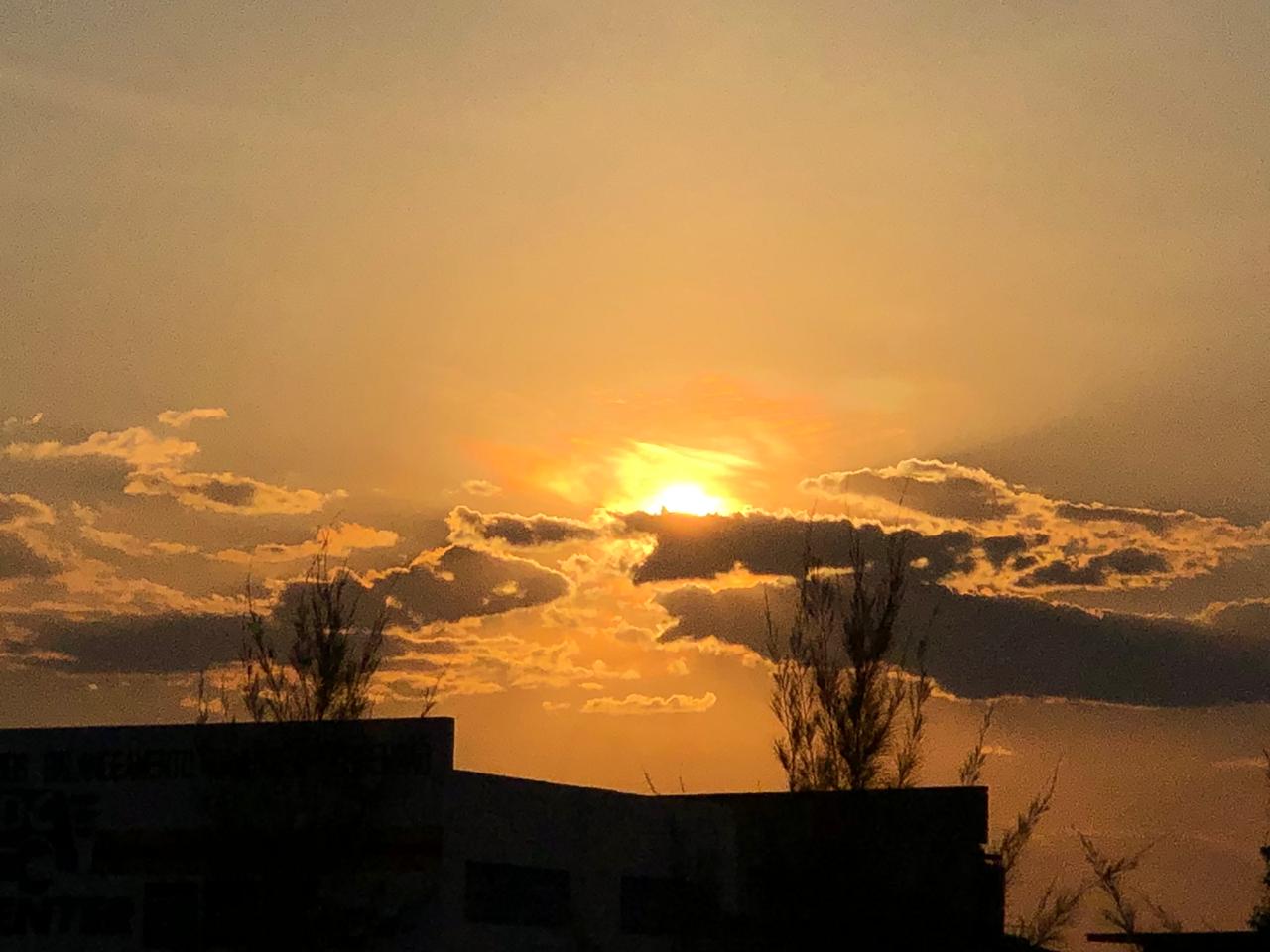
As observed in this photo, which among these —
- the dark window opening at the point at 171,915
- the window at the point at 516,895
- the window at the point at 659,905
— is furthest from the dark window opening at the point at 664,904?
the dark window opening at the point at 171,915

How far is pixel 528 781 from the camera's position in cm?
3528

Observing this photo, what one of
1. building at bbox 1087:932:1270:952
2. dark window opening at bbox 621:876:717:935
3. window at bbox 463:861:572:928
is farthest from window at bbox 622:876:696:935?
building at bbox 1087:932:1270:952

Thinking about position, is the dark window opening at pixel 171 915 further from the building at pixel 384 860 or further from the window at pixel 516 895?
the window at pixel 516 895

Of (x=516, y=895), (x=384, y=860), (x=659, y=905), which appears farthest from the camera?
(x=659, y=905)

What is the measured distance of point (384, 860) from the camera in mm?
33625

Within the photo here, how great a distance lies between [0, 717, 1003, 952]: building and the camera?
3366cm

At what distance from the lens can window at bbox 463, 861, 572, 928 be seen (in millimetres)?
33719

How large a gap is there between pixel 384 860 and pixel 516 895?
266 cm

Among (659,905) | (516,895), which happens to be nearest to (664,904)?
(659,905)

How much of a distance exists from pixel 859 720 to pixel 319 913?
19566mm

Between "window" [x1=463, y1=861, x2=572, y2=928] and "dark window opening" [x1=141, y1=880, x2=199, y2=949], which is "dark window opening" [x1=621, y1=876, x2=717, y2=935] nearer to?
"window" [x1=463, y1=861, x2=572, y2=928]

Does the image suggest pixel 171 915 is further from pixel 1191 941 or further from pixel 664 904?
pixel 1191 941

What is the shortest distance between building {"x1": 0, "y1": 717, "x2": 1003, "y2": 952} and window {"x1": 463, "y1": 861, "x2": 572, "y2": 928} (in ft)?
0.12

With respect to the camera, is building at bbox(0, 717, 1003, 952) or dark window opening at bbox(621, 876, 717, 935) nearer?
building at bbox(0, 717, 1003, 952)
